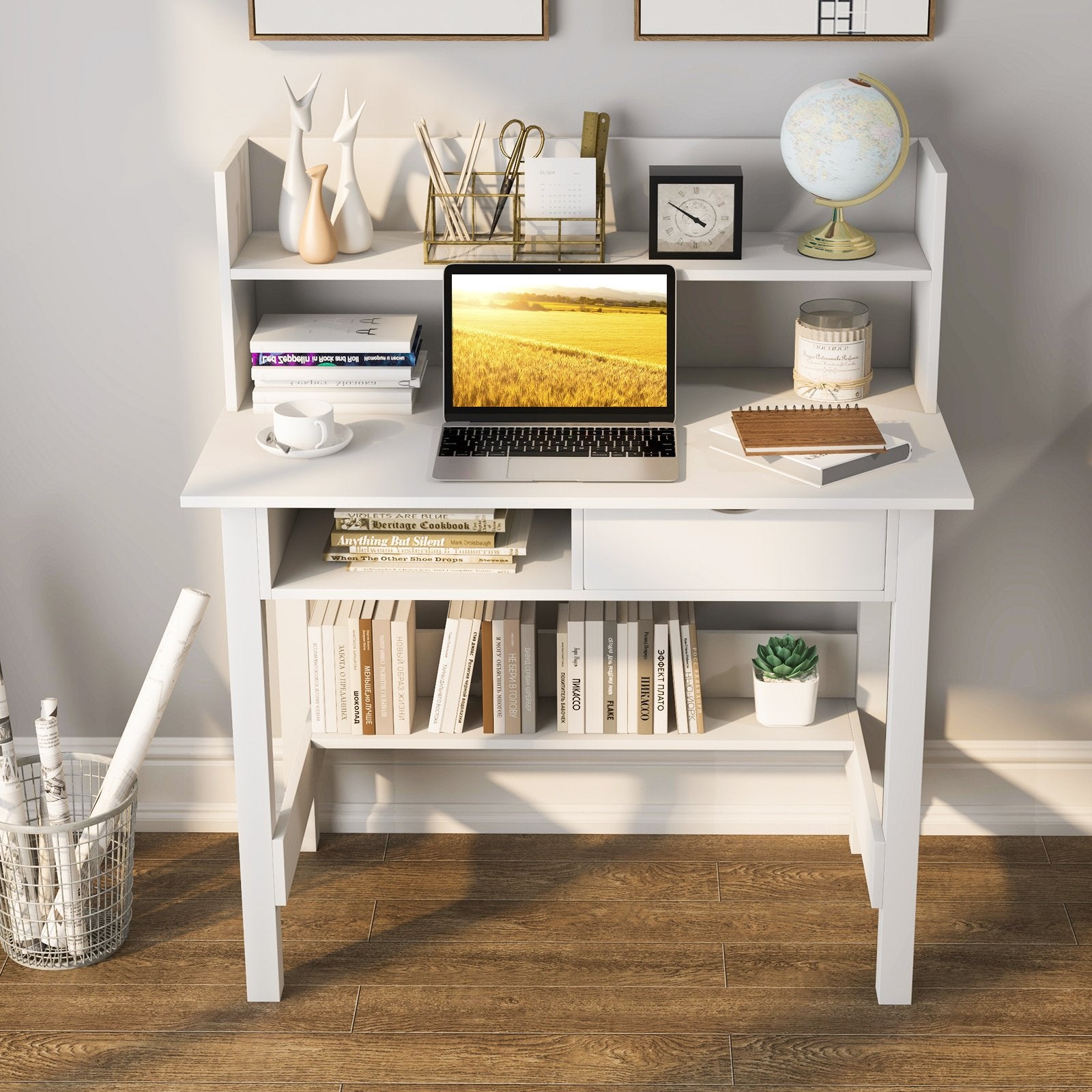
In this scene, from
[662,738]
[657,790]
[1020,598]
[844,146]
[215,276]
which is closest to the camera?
[844,146]

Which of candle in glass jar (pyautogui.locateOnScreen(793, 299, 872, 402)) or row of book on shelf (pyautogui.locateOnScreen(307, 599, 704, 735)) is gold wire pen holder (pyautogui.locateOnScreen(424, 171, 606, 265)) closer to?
candle in glass jar (pyautogui.locateOnScreen(793, 299, 872, 402))

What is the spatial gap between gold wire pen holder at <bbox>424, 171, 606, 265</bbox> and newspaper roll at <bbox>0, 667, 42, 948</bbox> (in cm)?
103

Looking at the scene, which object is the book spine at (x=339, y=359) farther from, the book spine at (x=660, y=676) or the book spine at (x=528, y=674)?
the book spine at (x=660, y=676)

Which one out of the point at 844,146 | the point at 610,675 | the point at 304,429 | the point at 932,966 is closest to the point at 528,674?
the point at 610,675

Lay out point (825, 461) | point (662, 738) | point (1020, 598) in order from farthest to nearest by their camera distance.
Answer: point (1020, 598) → point (662, 738) → point (825, 461)

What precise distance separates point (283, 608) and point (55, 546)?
438 mm

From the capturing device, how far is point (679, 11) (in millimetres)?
2307

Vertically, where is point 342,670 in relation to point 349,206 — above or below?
below

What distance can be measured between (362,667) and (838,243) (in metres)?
1.02

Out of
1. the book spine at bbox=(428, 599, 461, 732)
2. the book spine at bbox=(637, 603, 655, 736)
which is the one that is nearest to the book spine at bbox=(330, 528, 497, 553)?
the book spine at bbox=(428, 599, 461, 732)

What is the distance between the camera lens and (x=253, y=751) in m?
2.25

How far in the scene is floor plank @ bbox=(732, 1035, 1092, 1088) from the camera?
219 cm

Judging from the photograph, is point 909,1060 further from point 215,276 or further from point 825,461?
point 215,276

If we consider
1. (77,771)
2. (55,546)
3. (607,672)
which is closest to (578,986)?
(607,672)
